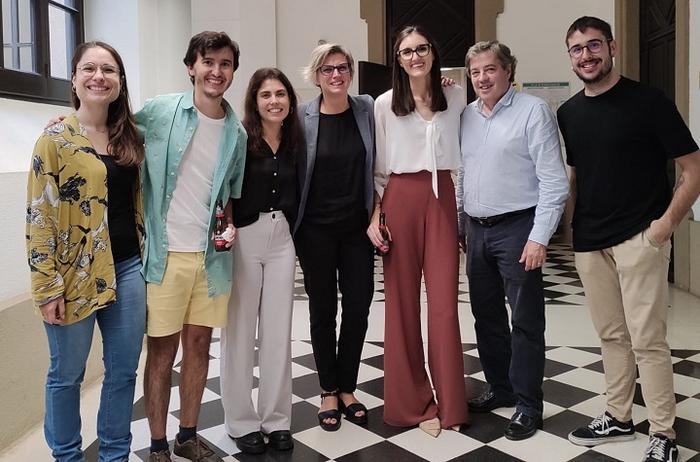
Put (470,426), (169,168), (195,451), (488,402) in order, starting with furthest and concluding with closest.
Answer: (488,402), (470,426), (195,451), (169,168)

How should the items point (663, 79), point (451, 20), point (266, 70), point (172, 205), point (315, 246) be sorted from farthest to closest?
1. point (451, 20)
2. point (663, 79)
3. point (315, 246)
4. point (266, 70)
5. point (172, 205)

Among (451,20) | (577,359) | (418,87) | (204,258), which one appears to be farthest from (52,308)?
(451,20)

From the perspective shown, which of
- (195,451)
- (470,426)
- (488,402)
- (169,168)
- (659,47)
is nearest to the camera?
(169,168)

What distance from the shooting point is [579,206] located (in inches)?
104

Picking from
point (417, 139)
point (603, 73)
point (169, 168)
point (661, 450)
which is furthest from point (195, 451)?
point (603, 73)

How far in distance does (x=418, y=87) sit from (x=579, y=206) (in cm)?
86

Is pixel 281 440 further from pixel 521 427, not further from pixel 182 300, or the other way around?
pixel 521 427

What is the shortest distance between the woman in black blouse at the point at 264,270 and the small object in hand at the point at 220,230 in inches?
7.7

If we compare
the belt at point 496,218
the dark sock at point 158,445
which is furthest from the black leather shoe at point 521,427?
the dark sock at point 158,445

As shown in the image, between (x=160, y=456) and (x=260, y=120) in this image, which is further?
(x=260, y=120)

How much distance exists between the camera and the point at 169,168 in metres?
2.29

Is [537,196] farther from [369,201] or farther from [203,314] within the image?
[203,314]

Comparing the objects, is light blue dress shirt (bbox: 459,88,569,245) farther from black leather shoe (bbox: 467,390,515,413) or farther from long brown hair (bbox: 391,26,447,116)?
black leather shoe (bbox: 467,390,515,413)

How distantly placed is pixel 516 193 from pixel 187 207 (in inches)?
54.6
